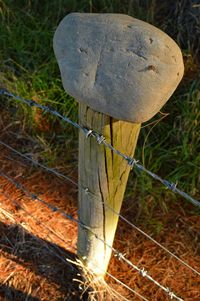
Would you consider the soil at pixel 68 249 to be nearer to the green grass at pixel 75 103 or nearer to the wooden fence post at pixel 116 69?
the green grass at pixel 75 103

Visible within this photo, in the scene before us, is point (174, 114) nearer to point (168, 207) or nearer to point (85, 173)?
point (168, 207)

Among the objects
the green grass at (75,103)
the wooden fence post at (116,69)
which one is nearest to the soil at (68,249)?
the green grass at (75,103)

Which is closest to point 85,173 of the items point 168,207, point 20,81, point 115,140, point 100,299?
point 115,140

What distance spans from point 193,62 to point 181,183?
0.93m

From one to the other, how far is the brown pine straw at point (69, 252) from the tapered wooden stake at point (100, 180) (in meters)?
0.14

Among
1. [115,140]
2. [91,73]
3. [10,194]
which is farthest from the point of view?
[10,194]

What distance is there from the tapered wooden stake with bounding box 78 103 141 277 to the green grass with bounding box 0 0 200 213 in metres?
0.53

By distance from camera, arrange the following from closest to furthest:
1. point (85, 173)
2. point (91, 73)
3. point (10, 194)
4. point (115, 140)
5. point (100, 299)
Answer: point (91, 73) < point (115, 140) < point (85, 173) < point (100, 299) < point (10, 194)

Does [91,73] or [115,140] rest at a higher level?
[91,73]

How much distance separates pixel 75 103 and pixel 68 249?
3.12ft

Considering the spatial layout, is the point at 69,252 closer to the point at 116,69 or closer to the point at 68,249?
the point at 68,249

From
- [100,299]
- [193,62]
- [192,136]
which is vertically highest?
[193,62]

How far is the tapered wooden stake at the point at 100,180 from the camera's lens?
5.22 feet

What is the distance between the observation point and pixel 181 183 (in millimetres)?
2664
